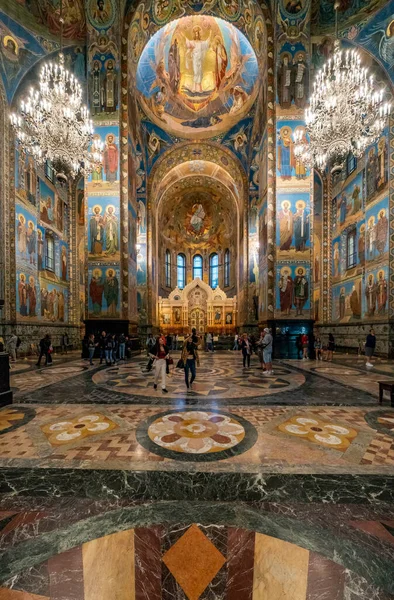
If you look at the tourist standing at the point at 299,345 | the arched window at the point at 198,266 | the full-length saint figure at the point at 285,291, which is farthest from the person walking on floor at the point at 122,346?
the arched window at the point at 198,266

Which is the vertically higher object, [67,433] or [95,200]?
[95,200]

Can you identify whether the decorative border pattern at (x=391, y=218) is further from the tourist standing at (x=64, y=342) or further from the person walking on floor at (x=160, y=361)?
the tourist standing at (x=64, y=342)

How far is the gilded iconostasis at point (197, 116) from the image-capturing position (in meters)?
12.9

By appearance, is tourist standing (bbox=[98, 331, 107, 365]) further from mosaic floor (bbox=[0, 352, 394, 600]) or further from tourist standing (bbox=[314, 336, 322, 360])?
tourist standing (bbox=[314, 336, 322, 360])

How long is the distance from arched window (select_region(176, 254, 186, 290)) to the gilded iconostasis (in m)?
16.6

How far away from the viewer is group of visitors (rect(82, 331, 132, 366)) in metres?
11.2

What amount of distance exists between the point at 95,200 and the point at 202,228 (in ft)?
71.6

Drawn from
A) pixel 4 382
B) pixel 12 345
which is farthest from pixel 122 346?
pixel 4 382

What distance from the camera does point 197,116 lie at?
20.0m

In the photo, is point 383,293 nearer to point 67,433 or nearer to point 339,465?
point 339,465

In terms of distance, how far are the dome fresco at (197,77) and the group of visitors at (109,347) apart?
1605 centimetres

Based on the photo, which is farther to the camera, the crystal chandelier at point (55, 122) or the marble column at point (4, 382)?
the crystal chandelier at point (55, 122)

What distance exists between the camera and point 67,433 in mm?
3896

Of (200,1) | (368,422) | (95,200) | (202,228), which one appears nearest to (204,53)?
(200,1)
